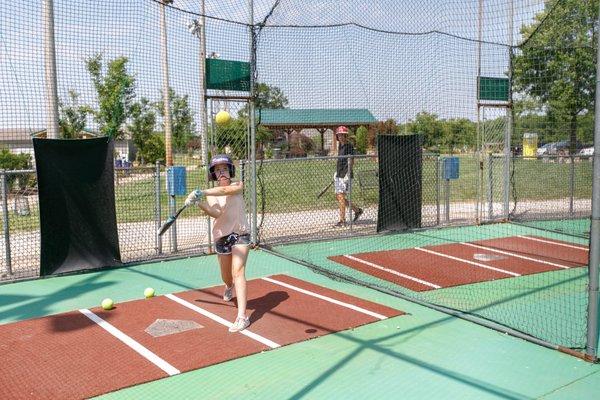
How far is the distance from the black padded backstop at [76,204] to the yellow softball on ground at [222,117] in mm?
1607

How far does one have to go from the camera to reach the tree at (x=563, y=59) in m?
7.59

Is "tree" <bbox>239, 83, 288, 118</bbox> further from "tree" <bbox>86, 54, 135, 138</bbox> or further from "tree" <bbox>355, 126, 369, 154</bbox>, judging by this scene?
"tree" <bbox>86, 54, 135, 138</bbox>

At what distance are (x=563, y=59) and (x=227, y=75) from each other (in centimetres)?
516

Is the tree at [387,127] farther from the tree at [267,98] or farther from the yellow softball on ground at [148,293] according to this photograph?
the yellow softball on ground at [148,293]

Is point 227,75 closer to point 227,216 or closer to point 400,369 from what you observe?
point 227,216

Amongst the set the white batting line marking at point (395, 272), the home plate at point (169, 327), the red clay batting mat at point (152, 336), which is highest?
the white batting line marking at point (395, 272)

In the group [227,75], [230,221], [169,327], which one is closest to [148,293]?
[169,327]

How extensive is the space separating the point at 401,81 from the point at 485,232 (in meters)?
3.62

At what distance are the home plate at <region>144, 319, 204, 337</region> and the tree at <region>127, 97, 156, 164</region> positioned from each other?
19.2m

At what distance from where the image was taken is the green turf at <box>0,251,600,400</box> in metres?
3.92

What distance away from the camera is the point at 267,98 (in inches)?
360

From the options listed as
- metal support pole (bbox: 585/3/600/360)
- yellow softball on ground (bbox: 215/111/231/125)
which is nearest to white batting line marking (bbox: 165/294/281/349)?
metal support pole (bbox: 585/3/600/360)

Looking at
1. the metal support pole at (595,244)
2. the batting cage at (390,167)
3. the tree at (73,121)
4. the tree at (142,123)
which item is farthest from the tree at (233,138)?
the tree at (142,123)

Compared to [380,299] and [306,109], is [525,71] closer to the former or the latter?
[306,109]
